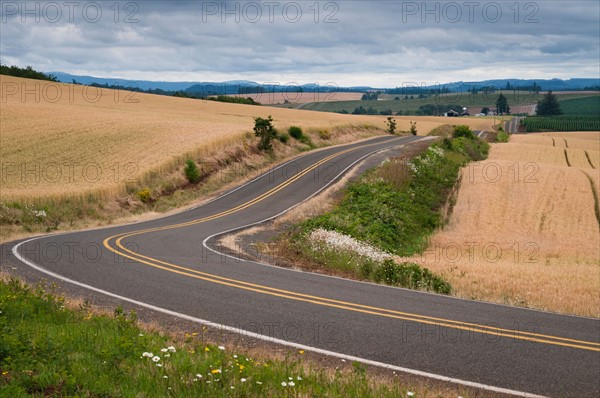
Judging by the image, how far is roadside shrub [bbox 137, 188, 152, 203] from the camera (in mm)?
35000

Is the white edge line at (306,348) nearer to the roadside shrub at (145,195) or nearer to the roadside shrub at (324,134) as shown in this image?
the roadside shrub at (145,195)

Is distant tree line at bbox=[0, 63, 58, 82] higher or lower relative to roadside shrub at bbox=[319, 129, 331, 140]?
higher

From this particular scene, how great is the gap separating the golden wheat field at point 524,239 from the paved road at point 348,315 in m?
3.75

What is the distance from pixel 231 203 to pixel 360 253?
55.7ft

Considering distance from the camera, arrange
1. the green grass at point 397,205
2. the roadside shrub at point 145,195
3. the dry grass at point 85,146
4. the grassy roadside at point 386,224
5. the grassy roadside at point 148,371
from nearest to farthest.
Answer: the grassy roadside at point 148,371
the grassy roadside at point 386,224
the green grass at point 397,205
the dry grass at point 85,146
the roadside shrub at point 145,195

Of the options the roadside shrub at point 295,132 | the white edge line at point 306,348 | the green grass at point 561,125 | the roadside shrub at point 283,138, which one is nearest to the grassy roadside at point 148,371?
the white edge line at point 306,348

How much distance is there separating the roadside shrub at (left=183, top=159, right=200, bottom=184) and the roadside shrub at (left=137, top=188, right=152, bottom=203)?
486 cm

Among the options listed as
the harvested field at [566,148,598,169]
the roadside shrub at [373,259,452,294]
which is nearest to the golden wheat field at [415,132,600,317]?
the roadside shrub at [373,259,452,294]

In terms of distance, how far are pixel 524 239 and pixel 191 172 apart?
21568mm

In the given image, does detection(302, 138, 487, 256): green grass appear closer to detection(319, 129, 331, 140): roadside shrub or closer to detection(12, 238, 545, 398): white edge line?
Result: detection(12, 238, 545, 398): white edge line

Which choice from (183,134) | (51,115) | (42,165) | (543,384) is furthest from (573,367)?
(51,115)

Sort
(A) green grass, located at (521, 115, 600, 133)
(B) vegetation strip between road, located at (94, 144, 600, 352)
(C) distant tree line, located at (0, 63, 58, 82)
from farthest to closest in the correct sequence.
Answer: (A) green grass, located at (521, 115, 600, 133) < (C) distant tree line, located at (0, 63, 58, 82) < (B) vegetation strip between road, located at (94, 144, 600, 352)

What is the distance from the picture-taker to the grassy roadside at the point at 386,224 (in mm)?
18688

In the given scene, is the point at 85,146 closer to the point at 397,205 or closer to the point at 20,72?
the point at 397,205
